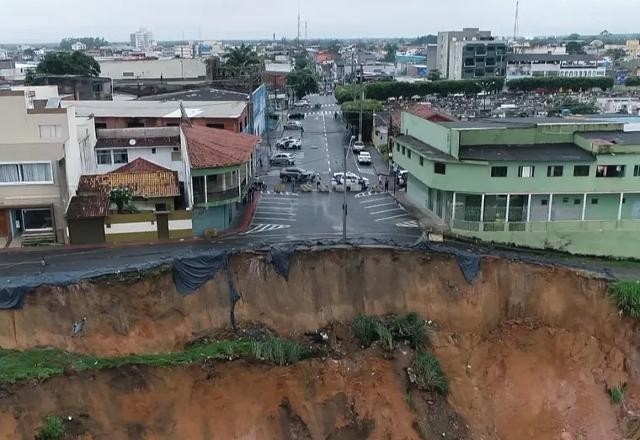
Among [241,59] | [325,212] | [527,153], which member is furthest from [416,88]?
[527,153]

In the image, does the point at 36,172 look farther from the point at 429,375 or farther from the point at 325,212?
the point at 429,375

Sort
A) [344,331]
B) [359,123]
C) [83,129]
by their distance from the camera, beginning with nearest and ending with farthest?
[344,331], [83,129], [359,123]

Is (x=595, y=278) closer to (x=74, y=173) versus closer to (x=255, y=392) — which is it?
(x=255, y=392)

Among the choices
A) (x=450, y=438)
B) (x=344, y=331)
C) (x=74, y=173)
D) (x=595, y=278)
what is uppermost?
(x=74, y=173)

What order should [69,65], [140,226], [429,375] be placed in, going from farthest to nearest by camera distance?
[69,65]
[140,226]
[429,375]

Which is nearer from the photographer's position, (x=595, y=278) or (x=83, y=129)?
(x=595, y=278)

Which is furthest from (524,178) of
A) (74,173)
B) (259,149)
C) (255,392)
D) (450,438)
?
(259,149)

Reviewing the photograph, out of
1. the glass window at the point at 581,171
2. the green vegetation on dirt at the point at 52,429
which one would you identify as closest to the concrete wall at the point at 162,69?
the glass window at the point at 581,171
